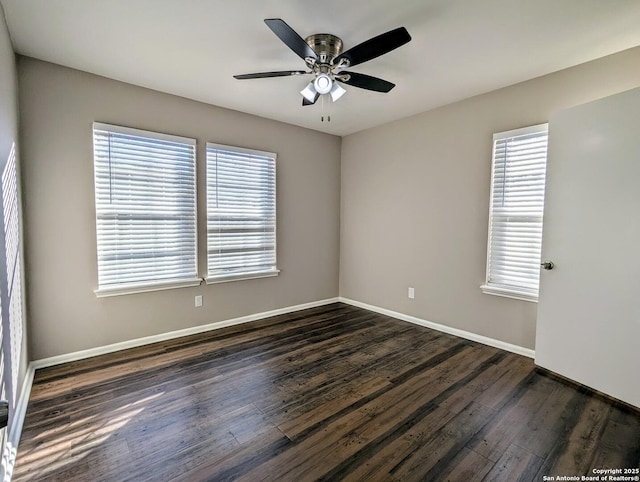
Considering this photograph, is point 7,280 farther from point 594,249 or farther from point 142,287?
point 594,249

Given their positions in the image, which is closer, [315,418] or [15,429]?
[15,429]

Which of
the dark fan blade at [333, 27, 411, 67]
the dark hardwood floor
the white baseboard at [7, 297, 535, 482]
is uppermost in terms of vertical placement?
the dark fan blade at [333, 27, 411, 67]

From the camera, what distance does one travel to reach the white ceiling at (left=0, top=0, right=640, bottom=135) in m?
1.94

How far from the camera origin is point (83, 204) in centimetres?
282

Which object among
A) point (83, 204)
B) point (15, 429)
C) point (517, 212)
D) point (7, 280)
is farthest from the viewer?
point (517, 212)

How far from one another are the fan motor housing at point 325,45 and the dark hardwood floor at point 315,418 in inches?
95.8

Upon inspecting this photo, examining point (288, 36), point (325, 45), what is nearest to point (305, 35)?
point (325, 45)

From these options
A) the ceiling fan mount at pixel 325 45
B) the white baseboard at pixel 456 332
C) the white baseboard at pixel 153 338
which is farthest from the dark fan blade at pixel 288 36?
the white baseboard at pixel 456 332

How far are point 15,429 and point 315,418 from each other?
1786 mm

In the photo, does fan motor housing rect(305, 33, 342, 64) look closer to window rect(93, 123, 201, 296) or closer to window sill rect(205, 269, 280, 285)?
window rect(93, 123, 201, 296)

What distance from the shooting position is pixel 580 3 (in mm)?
1877

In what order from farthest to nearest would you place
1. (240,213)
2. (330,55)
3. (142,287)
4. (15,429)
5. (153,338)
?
(240,213) → (153,338) → (142,287) → (330,55) → (15,429)

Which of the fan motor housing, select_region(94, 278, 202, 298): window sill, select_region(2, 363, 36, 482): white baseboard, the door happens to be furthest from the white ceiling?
select_region(2, 363, 36, 482): white baseboard

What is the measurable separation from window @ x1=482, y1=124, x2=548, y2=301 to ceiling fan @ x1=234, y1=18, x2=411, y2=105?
1515 millimetres
